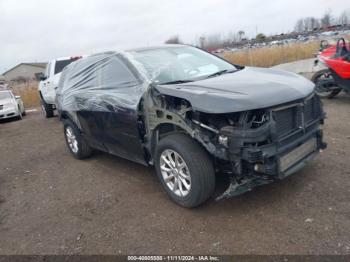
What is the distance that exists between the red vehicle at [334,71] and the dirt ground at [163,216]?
2301 millimetres

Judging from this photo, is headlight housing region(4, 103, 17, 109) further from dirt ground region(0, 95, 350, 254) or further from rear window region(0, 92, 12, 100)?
dirt ground region(0, 95, 350, 254)

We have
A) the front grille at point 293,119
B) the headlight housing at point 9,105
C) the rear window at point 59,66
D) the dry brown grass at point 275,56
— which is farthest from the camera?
the dry brown grass at point 275,56

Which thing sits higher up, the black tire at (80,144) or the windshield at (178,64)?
the windshield at (178,64)

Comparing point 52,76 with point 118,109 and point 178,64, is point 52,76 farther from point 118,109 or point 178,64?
point 178,64

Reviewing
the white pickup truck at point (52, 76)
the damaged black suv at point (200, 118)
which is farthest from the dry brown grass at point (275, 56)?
the damaged black suv at point (200, 118)

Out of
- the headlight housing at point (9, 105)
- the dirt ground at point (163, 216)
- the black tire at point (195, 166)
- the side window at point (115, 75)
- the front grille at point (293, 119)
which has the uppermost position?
the side window at point (115, 75)

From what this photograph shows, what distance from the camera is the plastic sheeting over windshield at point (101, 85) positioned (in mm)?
4004

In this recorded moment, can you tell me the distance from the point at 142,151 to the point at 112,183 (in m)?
0.87

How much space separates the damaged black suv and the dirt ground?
1.02ft

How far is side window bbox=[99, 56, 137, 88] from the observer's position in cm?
409

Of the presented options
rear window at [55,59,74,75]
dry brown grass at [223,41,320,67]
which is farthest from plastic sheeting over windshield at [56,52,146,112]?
dry brown grass at [223,41,320,67]

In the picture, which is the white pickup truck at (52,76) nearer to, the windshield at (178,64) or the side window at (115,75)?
the side window at (115,75)

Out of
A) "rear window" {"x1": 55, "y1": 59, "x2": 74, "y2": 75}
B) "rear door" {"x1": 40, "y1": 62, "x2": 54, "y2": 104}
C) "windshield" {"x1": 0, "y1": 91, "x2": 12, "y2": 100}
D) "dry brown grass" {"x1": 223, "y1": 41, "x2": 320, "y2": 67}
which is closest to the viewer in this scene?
"rear window" {"x1": 55, "y1": 59, "x2": 74, "y2": 75}

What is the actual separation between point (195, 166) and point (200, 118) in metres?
0.48
